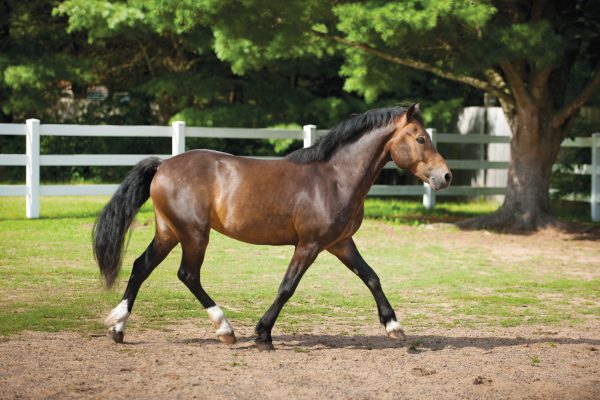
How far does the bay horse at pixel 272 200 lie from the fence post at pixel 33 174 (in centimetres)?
814

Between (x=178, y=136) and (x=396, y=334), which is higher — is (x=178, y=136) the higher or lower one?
the higher one

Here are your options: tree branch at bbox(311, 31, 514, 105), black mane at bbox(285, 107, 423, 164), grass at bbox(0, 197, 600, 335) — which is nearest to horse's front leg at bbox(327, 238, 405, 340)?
grass at bbox(0, 197, 600, 335)

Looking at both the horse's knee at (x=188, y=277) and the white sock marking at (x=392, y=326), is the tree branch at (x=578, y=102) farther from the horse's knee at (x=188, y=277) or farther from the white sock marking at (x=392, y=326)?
the horse's knee at (x=188, y=277)

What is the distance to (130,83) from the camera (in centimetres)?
2430

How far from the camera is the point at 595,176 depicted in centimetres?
1752


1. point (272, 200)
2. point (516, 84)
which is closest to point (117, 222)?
point (272, 200)

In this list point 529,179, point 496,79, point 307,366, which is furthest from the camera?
point 496,79

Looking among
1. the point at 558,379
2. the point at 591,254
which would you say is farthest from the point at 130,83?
the point at 558,379

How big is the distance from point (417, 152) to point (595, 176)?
11563 mm

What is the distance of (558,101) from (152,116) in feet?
38.2

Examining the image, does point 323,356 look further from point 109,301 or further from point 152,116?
point 152,116

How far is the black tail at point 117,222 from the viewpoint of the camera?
7023 mm

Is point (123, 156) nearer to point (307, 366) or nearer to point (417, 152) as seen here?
point (417, 152)

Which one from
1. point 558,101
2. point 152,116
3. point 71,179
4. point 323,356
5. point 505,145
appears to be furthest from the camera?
point 152,116
